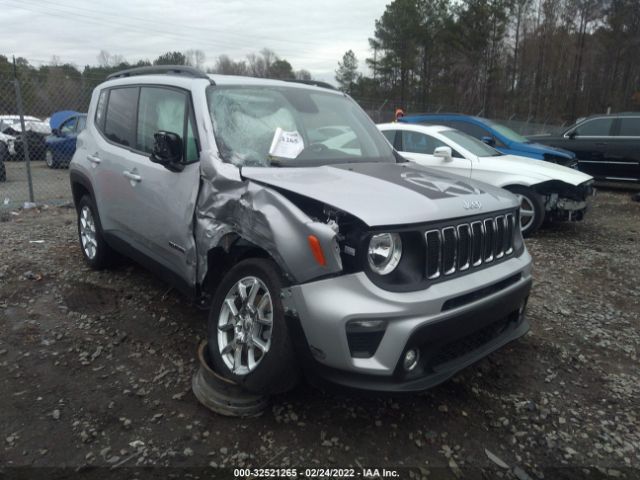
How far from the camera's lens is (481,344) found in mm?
2785

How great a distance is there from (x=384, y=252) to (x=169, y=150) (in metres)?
1.71

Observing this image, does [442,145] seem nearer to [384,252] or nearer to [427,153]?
[427,153]

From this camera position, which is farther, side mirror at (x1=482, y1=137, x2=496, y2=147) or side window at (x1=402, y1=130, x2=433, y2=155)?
side mirror at (x1=482, y1=137, x2=496, y2=147)

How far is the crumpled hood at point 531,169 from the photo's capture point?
686 centimetres

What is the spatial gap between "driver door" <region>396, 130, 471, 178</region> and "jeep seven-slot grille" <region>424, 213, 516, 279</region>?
417 centimetres

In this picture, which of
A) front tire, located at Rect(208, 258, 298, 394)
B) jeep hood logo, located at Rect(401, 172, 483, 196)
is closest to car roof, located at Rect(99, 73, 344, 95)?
jeep hood logo, located at Rect(401, 172, 483, 196)

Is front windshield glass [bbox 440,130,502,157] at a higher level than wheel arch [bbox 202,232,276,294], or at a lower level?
higher

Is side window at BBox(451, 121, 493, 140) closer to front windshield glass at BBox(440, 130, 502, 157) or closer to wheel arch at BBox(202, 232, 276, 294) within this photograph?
front windshield glass at BBox(440, 130, 502, 157)

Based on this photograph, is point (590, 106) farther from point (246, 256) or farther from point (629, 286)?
point (246, 256)

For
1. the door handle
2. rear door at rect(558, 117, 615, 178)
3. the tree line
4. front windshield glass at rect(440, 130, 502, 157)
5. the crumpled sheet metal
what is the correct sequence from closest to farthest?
the crumpled sheet metal, the door handle, front windshield glass at rect(440, 130, 502, 157), rear door at rect(558, 117, 615, 178), the tree line

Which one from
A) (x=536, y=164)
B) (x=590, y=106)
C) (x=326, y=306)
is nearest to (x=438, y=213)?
(x=326, y=306)

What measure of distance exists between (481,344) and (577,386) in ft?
3.19

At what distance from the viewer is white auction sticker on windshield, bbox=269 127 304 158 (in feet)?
10.6

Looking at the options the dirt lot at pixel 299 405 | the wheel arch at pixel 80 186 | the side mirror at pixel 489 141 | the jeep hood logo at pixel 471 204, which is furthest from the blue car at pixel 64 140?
the jeep hood logo at pixel 471 204
